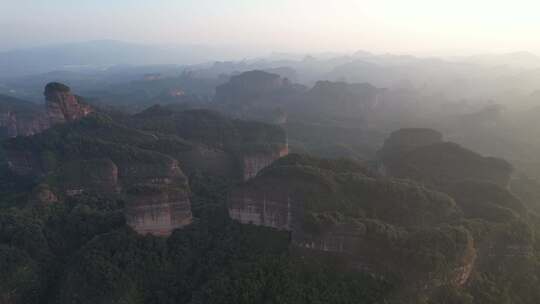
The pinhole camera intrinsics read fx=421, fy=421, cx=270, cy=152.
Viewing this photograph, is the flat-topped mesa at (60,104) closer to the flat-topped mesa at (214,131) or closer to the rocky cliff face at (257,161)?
the flat-topped mesa at (214,131)

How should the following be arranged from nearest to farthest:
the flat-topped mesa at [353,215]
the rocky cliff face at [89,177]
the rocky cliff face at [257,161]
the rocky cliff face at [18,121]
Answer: the flat-topped mesa at [353,215], the rocky cliff face at [89,177], the rocky cliff face at [257,161], the rocky cliff face at [18,121]

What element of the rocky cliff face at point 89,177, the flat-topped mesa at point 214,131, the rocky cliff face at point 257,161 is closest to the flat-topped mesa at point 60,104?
the flat-topped mesa at point 214,131

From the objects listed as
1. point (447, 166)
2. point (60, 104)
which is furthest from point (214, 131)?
point (447, 166)

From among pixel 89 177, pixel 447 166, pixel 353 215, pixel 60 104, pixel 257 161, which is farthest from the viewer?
pixel 60 104

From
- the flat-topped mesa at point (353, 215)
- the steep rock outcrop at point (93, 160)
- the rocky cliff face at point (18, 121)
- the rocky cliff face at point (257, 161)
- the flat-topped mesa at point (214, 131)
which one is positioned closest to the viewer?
the flat-topped mesa at point (353, 215)

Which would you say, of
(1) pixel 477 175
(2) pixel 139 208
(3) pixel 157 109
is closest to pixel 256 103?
(3) pixel 157 109

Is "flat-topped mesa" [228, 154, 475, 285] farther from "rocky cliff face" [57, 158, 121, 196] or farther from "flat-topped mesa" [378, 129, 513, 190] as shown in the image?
"rocky cliff face" [57, 158, 121, 196]

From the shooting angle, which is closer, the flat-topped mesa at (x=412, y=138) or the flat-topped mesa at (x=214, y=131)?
the flat-topped mesa at (x=214, y=131)

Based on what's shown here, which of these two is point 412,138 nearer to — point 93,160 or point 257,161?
point 257,161
